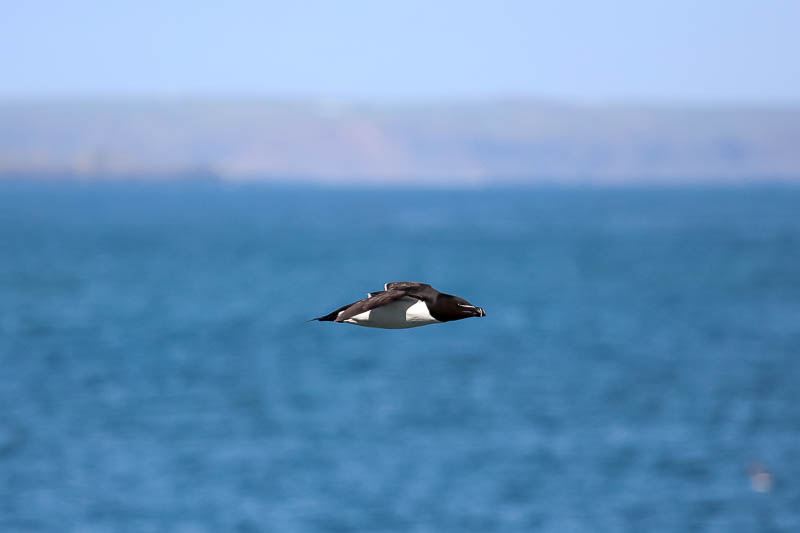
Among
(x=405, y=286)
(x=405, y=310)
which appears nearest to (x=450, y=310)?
(x=405, y=310)

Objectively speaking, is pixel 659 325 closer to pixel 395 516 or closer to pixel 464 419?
pixel 464 419

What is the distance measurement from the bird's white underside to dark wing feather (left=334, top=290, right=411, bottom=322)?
0.04m

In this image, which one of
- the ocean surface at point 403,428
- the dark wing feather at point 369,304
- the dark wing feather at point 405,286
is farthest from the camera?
the ocean surface at point 403,428

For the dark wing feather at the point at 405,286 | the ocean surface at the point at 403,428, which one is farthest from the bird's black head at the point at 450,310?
the ocean surface at the point at 403,428

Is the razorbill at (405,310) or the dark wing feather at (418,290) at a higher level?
the dark wing feather at (418,290)

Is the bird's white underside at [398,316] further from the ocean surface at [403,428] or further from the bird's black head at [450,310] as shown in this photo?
the ocean surface at [403,428]

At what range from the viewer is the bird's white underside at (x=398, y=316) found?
23.7ft

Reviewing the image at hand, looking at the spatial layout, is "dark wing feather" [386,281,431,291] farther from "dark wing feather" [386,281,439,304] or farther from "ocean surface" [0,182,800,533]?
"ocean surface" [0,182,800,533]

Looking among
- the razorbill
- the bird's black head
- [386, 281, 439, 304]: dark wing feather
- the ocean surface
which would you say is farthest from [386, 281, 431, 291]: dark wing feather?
the ocean surface

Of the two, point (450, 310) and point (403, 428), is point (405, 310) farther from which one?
point (403, 428)

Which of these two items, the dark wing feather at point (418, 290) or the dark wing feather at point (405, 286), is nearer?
the dark wing feather at point (418, 290)

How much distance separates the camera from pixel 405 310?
7.31m

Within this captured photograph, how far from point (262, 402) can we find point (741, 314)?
305 ft

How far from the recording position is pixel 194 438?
352 feet
